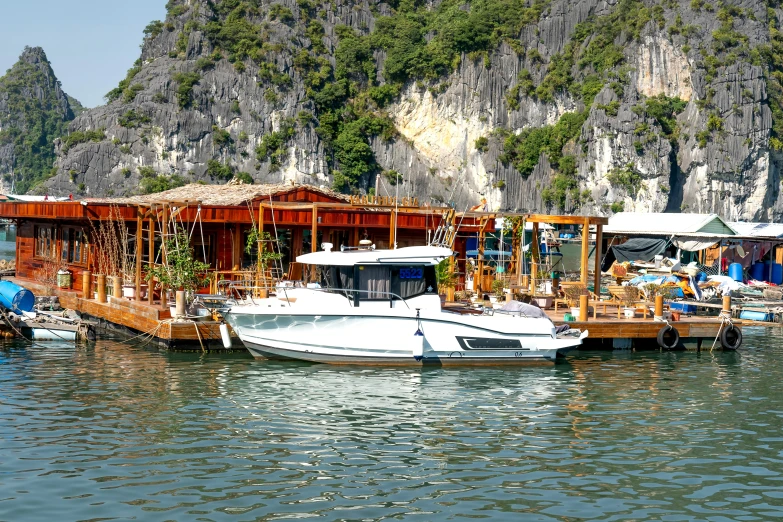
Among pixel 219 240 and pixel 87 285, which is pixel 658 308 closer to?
pixel 219 240

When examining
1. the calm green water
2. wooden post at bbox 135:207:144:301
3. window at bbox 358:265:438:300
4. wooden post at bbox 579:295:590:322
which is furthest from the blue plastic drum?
wooden post at bbox 135:207:144:301

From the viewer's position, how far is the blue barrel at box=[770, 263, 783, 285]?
162 ft

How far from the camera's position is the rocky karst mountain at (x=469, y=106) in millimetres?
127938

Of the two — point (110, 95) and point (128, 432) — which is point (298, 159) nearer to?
point (110, 95)

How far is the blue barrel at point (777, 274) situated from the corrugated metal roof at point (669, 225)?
8.54 feet

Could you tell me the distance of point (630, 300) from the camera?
31.5 meters

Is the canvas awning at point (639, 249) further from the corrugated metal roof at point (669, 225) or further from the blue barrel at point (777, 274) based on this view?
the blue barrel at point (777, 274)

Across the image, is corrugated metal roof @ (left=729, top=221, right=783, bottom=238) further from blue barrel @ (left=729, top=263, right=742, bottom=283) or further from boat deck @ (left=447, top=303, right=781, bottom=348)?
boat deck @ (left=447, top=303, right=781, bottom=348)

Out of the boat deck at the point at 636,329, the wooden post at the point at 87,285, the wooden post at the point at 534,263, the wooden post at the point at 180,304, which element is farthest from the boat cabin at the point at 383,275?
the wooden post at the point at 87,285

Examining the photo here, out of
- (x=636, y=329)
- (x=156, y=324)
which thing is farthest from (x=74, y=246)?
(x=636, y=329)

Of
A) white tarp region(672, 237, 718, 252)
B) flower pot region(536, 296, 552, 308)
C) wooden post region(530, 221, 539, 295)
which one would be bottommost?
flower pot region(536, 296, 552, 308)

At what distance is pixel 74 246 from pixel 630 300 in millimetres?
19003

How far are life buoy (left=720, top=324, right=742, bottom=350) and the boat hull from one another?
660cm

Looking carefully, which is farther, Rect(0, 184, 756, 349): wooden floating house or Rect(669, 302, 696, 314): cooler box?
Rect(669, 302, 696, 314): cooler box
